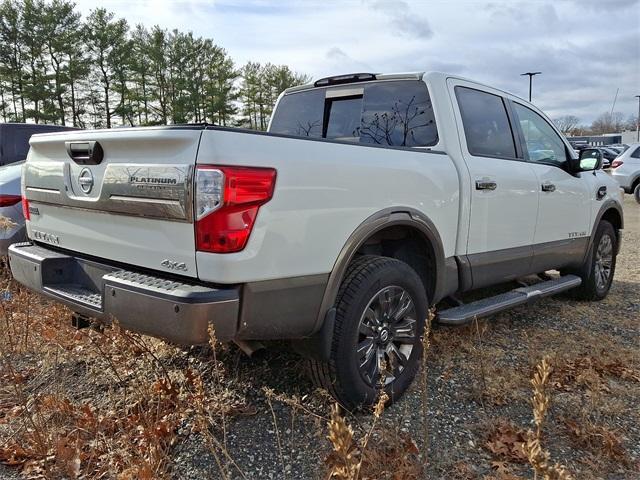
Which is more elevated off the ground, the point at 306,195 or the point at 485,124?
the point at 485,124

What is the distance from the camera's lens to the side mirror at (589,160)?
4840 mm

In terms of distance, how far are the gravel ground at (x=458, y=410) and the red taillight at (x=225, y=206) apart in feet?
2.41

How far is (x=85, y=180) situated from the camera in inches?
112

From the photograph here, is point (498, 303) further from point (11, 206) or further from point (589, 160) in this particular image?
point (11, 206)

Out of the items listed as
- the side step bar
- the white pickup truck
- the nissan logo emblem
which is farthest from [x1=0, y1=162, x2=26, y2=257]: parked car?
the side step bar

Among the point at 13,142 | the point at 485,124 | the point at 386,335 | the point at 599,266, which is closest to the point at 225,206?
the point at 386,335

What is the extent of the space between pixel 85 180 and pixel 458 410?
2464mm

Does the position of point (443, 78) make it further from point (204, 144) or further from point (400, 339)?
point (204, 144)

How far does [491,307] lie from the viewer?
3789 millimetres

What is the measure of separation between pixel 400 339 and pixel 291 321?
0.90 m

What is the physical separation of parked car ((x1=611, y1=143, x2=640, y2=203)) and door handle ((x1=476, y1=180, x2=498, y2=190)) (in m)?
14.3

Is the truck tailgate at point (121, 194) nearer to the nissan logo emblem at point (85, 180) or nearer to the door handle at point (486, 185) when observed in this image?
the nissan logo emblem at point (85, 180)

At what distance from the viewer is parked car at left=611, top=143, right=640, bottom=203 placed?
16.0m

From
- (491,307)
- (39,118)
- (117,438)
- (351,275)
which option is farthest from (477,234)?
(39,118)
